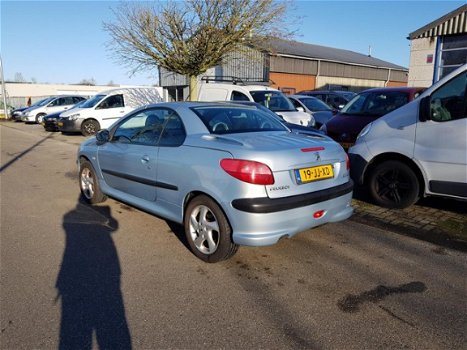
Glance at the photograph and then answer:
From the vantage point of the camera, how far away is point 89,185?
5590mm

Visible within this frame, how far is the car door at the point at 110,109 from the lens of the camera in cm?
1509

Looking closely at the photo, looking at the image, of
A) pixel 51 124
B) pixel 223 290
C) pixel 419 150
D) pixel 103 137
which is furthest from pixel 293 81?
pixel 223 290

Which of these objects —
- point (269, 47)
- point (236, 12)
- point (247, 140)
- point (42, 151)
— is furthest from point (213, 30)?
point (247, 140)

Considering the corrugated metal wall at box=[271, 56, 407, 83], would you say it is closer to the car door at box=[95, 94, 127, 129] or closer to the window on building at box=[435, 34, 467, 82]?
the car door at box=[95, 94, 127, 129]

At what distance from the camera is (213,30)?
12531mm

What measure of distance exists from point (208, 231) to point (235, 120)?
1331 millimetres

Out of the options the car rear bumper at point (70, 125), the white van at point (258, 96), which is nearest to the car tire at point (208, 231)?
the white van at point (258, 96)

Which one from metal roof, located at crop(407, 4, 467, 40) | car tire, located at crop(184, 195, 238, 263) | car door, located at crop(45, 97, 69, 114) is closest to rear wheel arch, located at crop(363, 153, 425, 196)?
car tire, located at crop(184, 195, 238, 263)

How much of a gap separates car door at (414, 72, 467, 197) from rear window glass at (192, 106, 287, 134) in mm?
1860

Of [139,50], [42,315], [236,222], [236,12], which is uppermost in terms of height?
[236,12]

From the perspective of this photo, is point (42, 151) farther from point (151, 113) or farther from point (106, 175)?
point (151, 113)

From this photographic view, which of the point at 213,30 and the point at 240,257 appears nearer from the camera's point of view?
the point at 240,257

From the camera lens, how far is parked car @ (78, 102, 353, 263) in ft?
10.5

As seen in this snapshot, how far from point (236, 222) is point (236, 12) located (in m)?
11.1
